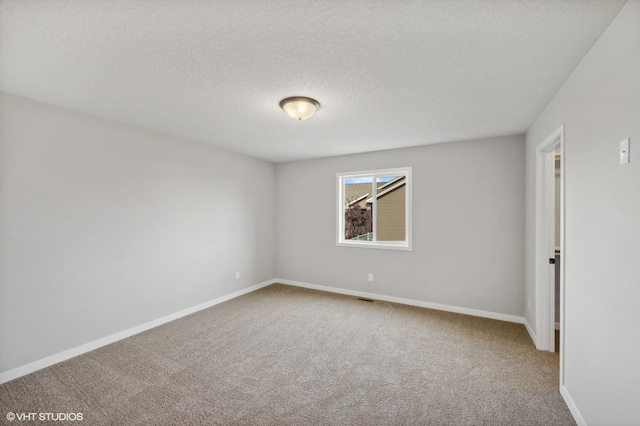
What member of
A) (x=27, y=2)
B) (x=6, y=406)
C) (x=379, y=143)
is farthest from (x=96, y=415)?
(x=379, y=143)

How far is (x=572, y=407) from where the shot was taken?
76.2 inches

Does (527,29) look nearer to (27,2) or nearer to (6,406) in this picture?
(27,2)

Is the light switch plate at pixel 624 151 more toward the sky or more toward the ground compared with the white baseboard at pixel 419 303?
more toward the sky

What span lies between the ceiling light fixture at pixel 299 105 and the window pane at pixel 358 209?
97.0 inches

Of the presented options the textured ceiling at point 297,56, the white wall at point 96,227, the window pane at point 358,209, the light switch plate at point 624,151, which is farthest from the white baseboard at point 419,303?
the light switch plate at point 624,151

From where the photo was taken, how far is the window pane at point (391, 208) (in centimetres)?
448

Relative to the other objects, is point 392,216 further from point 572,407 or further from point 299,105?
point 572,407

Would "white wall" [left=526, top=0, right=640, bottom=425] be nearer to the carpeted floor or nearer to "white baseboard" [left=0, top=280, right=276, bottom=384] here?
the carpeted floor

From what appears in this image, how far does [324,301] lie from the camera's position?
14.6ft

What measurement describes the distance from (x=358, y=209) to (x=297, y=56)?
11.2 feet

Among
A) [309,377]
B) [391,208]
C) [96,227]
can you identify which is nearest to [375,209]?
[391,208]

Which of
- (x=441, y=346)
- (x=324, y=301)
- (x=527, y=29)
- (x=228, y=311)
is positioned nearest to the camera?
(x=527, y=29)

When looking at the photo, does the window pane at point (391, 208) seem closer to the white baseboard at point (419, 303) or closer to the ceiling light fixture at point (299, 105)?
the white baseboard at point (419, 303)

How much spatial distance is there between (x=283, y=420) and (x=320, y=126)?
287cm
